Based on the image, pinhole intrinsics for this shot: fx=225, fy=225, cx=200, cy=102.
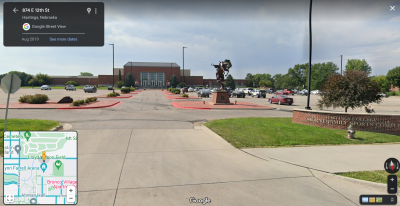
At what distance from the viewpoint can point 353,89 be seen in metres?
10.8

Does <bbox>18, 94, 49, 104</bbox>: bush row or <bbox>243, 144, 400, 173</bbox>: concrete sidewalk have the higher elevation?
<bbox>18, 94, 49, 104</bbox>: bush row

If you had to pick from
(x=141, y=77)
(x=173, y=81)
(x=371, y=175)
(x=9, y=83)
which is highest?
(x=141, y=77)

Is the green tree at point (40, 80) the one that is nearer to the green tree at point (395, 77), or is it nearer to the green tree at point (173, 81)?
the green tree at point (173, 81)

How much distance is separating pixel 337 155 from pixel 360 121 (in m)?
5.05

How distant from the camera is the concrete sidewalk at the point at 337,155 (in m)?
5.32

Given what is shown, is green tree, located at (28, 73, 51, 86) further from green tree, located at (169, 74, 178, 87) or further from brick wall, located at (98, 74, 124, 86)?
green tree, located at (169, 74, 178, 87)

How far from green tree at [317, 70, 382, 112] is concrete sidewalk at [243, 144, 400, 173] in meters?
3.63

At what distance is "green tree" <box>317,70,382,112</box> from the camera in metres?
10.6

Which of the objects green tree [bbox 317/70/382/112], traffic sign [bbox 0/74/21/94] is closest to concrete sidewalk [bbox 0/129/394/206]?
traffic sign [bbox 0/74/21/94]

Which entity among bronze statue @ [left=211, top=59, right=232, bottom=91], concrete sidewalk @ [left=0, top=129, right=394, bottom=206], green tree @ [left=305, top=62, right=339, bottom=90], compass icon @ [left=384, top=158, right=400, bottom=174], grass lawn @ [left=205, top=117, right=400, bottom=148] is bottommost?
concrete sidewalk @ [left=0, top=129, right=394, bottom=206]

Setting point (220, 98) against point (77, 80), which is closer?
point (220, 98)

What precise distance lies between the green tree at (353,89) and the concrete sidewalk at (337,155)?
3.63 metres

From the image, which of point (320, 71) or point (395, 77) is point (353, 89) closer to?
point (395, 77)

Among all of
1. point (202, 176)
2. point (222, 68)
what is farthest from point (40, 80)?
point (202, 176)
